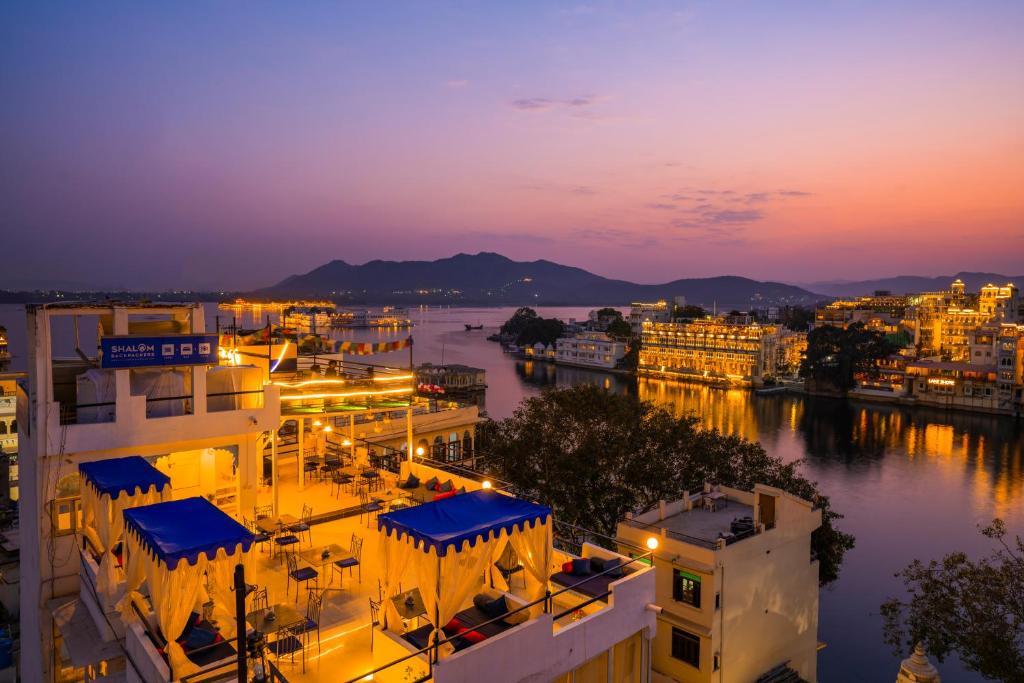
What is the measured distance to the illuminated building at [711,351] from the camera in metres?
60.2

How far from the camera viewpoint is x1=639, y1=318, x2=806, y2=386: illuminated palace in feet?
198

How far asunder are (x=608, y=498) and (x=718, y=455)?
2.96 meters

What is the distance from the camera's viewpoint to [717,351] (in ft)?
208

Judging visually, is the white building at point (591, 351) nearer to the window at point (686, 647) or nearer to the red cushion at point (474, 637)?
the window at point (686, 647)

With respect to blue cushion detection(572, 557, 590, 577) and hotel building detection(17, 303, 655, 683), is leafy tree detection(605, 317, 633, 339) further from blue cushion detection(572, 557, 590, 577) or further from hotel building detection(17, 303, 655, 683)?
blue cushion detection(572, 557, 590, 577)

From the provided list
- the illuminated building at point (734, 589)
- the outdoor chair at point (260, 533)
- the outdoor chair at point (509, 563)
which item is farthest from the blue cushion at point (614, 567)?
the illuminated building at point (734, 589)

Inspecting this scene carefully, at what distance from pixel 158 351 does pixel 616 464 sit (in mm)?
10278

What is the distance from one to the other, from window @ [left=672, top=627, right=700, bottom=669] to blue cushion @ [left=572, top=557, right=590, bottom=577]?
5.75 metres

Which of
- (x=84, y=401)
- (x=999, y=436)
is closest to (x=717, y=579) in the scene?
(x=84, y=401)

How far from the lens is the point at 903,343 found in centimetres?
7331

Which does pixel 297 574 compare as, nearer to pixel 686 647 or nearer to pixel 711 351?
pixel 686 647

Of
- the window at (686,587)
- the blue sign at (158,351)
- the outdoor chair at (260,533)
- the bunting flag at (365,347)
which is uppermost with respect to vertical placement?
the blue sign at (158,351)

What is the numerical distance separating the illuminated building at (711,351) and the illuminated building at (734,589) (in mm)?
49433

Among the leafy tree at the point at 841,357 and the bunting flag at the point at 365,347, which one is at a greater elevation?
the bunting flag at the point at 365,347
